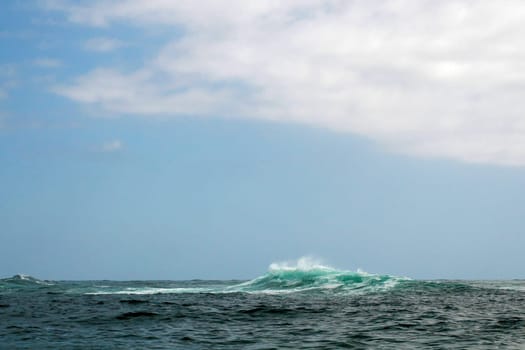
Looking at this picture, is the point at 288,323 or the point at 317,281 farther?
the point at 317,281

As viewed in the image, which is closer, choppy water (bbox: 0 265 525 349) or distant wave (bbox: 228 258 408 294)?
choppy water (bbox: 0 265 525 349)

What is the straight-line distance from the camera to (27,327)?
2142cm

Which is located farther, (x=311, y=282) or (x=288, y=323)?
(x=311, y=282)

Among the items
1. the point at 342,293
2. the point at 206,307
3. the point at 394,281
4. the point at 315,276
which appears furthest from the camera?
the point at 315,276

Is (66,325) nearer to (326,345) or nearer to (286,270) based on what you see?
(326,345)

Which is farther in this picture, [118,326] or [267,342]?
[118,326]

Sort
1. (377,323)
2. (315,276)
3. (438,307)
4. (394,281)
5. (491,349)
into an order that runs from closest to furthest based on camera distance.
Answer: (491,349) → (377,323) → (438,307) → (394,281) → (315,276)

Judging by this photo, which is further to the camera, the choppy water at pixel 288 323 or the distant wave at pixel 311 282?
the distant wave at pixel 311 282

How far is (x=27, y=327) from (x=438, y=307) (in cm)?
1741

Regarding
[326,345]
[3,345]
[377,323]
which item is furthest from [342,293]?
[3,345]

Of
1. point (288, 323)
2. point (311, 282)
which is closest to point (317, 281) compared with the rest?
point (311, 282)

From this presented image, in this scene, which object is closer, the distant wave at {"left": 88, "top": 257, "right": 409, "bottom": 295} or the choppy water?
the choppy water

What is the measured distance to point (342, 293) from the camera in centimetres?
3675

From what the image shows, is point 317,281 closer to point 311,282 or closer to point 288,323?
point 311,282
